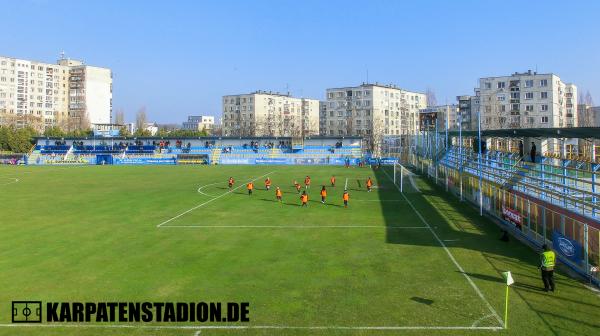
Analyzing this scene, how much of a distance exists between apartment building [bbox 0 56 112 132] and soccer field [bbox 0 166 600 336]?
134061mm

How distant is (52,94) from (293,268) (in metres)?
166

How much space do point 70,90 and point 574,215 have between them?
172498 millimetres

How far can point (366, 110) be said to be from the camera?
147875mm

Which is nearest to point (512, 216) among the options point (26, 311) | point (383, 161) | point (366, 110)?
point (26, 311)

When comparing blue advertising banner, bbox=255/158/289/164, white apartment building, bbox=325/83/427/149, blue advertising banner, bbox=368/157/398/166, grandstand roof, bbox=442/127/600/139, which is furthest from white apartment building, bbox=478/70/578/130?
grandstand roof, bbox=442/127/600/139

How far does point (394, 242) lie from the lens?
74.5 ft

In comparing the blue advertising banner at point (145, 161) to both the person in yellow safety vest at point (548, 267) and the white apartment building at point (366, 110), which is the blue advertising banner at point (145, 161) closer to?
the white apartment building at point (366, 110)

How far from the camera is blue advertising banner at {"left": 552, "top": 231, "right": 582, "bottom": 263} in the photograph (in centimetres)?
1781

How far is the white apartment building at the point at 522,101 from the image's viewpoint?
102 m

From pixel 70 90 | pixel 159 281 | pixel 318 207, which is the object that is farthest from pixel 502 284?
pixel 70 90

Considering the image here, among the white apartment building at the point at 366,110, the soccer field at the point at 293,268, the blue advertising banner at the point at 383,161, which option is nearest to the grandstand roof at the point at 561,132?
the soccer field at the point at 293,268

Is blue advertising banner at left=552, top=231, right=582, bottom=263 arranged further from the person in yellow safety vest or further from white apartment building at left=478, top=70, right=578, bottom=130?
white apartment building at left=478, top=70, right=578, bottom=130

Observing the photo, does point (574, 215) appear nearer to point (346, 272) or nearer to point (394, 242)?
point (394, 242)

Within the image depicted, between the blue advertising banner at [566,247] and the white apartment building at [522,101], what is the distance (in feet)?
282
